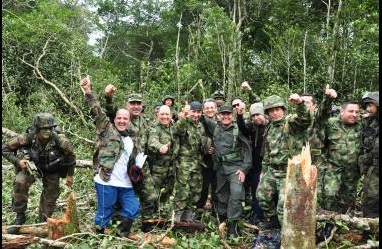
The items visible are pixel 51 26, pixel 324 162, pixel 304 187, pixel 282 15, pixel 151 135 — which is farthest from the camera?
pixel 282 15

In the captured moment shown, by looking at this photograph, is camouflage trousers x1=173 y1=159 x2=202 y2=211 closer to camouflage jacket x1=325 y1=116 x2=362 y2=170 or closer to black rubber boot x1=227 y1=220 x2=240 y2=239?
black rubber boot x1=227 y1=220 x2=240 y2=239

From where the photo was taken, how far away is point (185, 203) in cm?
763

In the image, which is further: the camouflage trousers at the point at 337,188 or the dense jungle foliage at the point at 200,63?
the dense jungle foliage at the point at 200,63

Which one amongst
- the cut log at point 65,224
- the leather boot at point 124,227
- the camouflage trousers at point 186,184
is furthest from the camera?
the camouflage trousers at point 186,184

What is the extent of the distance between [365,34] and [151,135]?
9175mm

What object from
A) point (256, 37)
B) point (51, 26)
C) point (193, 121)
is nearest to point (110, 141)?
point (193, 121)

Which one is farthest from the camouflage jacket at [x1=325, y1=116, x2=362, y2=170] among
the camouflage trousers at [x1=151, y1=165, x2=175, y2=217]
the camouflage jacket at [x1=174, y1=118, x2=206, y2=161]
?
the camouflage trousers at [x1=151, y1=165, x2=175, y2=217]

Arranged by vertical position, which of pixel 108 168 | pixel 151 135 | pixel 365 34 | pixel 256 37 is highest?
pixel 256 37

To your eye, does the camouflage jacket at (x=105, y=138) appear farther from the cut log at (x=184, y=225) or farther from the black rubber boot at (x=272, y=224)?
the black rubber boot at (x=272, y=224)

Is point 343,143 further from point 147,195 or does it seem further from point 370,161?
point 147,195

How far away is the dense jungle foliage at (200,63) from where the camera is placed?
43.6 feet

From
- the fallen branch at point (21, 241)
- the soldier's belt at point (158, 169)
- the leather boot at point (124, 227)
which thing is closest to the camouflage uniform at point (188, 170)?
the soldier's belt at point (158, 169)

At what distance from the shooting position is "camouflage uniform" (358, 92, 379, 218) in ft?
21.0

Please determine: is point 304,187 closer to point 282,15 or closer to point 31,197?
point 31,197
